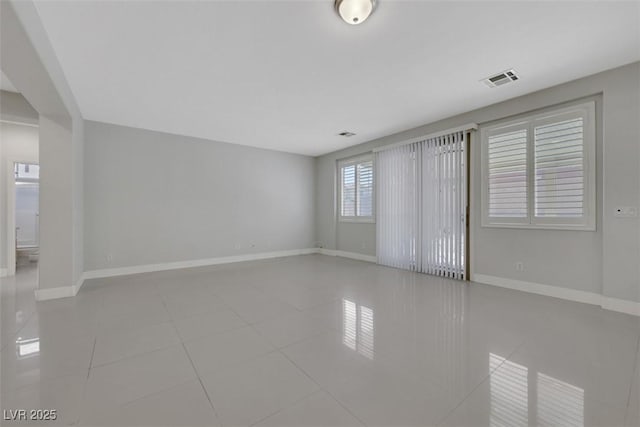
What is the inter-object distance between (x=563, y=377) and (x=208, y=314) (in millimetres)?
3186

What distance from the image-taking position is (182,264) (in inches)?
213

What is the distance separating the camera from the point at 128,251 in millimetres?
4852

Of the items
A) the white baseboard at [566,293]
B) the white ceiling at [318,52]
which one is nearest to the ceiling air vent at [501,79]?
the white ceiling at [318,52]

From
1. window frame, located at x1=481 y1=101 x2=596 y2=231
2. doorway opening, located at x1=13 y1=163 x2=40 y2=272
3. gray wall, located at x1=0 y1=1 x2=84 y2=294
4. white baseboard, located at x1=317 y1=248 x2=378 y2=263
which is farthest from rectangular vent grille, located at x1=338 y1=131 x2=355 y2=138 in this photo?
doorway opening, located at x1=13 y1=163 x2=40 y2=272

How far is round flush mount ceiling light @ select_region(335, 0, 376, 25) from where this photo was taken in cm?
197

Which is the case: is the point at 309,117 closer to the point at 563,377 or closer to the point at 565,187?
the point at 565,187

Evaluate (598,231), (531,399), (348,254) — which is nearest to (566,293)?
(598,231)

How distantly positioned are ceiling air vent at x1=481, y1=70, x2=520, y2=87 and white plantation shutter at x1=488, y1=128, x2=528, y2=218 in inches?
35.1

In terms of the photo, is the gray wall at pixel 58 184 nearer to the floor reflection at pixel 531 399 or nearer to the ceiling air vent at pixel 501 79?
the floor reflection at pixel 531 399

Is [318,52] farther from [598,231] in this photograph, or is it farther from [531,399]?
[598,231]

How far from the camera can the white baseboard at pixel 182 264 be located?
182 inches

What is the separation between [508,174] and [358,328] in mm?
3314

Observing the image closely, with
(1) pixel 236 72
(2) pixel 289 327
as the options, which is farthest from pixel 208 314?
(1) pixel 236 72

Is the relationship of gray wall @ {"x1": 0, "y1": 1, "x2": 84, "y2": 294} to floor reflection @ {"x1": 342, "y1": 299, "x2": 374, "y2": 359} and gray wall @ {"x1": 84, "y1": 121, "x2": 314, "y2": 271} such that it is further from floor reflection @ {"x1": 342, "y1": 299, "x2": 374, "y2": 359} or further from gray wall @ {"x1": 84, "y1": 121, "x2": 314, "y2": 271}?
floor reflection @ {"x1": 342, "y1": 299, "x2": 374, "y2": 359}
